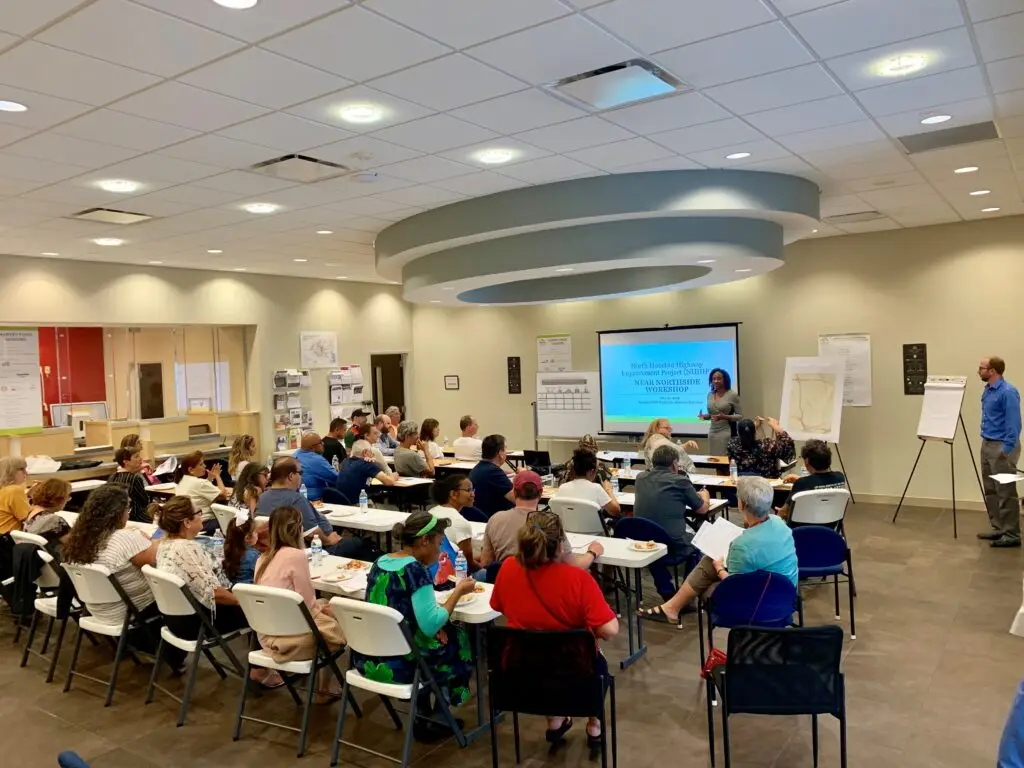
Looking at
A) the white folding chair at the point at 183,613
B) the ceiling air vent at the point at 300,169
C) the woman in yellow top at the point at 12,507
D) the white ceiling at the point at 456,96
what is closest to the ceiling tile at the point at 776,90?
the white ceiling at the point at 456,96

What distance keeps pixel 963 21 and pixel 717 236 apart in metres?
3.06

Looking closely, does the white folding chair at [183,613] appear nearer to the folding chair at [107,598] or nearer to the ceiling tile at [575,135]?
the folding chair at [107,598]

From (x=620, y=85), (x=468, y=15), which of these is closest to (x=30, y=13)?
(x=468, y=15)

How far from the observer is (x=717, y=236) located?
6.28 m

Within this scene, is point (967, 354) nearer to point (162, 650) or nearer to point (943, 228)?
point (943, 228)

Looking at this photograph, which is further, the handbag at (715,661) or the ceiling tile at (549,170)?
the ceiling tile at (549,170)

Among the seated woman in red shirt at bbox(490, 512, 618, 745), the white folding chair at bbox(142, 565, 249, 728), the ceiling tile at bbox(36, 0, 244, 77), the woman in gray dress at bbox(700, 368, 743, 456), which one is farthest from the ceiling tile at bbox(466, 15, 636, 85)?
the woman in gray dress at bbox(700, 368, 743, 456)

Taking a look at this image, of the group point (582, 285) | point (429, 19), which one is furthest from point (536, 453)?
point (429, 19)

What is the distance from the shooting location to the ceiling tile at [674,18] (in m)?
2.95

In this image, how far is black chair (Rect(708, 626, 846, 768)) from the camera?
111 inches

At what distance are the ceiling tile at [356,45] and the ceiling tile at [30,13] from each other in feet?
2.40

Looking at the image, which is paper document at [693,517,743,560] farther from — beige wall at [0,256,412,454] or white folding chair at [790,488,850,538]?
beige wall at [0,256,412,454]

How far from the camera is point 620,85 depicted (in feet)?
12.4

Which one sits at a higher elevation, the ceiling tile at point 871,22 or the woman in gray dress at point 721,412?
the ceiling tile at point 871,22
